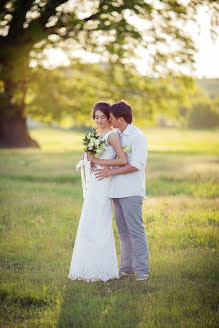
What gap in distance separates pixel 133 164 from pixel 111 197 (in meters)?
0.59

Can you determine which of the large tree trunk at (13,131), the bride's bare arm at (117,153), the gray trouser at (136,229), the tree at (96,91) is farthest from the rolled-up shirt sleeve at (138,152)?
the large tree trunk at (13,131)

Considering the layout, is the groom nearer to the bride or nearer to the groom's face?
the groom's face

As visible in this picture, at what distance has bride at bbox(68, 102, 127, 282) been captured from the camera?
5410mm

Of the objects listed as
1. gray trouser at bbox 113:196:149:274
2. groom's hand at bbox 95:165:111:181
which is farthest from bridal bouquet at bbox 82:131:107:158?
gray trouser at bbox 113:196:149:274

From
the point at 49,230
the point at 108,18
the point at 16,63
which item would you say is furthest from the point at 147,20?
the point at 49,230

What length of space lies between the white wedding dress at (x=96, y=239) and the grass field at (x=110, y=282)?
0.17m

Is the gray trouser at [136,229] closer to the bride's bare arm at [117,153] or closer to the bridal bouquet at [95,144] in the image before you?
the bride's bare arm at [117,153]

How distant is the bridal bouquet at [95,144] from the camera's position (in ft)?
17.7

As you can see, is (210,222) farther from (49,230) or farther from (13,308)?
(13,308)

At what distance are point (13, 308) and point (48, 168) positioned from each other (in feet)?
42.9

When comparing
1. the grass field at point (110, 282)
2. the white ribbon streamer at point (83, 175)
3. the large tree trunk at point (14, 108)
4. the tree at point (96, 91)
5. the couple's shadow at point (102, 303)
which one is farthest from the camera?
the tree at point (96, 91)

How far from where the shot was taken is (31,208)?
9.45 m

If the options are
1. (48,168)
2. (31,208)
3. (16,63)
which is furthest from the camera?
(16,63)

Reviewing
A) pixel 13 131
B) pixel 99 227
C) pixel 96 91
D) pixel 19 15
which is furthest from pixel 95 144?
pixel 13 131
